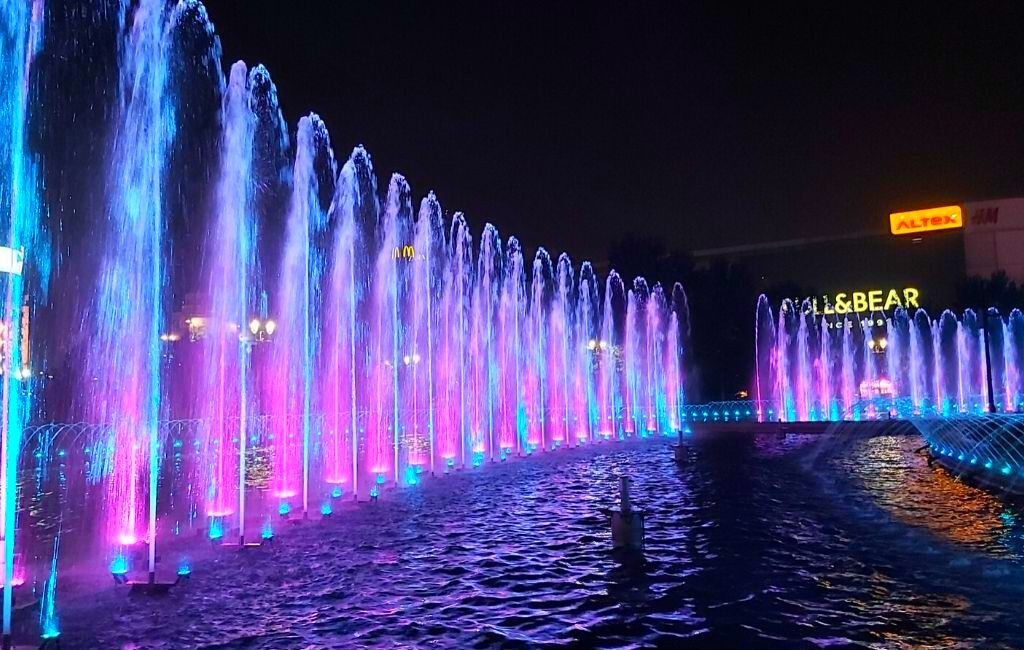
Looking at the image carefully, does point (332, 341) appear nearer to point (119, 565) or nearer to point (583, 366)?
point (583, 366)

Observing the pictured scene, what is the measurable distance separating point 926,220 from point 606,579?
205 ft

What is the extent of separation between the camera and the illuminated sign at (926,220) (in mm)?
58906

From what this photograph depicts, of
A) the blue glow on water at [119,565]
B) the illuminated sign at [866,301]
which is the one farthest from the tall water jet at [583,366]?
the illuminated sign at [866,301]

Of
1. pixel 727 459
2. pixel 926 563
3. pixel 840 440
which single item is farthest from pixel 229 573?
pixel 840 440

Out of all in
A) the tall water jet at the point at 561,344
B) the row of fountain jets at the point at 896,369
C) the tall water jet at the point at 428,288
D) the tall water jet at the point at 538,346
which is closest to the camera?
the tall water jet at the point at 428,288

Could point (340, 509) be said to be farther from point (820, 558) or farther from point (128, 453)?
point (128, 453)

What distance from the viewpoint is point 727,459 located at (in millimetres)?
19672

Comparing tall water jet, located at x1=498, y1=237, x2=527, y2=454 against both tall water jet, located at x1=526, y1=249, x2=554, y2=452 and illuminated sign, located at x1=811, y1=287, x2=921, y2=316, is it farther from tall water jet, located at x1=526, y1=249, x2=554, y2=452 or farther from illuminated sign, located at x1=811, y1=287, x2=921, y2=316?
illuminated sign, located at x1=811, y1=287, x2=921, y2=316

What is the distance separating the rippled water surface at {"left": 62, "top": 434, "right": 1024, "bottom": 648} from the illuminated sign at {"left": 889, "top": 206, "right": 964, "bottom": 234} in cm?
5378

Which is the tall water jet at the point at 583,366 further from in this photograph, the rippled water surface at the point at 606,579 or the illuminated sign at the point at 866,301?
the illuminated sign at the point at 866,301

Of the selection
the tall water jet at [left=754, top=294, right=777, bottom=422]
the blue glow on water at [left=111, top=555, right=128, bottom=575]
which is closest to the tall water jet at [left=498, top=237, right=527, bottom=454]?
the blue glow on water at [left=111, top=555, right=128, bottom=575]

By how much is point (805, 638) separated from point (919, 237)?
6424cm

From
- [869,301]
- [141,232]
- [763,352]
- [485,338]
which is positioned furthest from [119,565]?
[869,301]

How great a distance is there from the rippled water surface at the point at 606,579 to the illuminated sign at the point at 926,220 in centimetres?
5378
